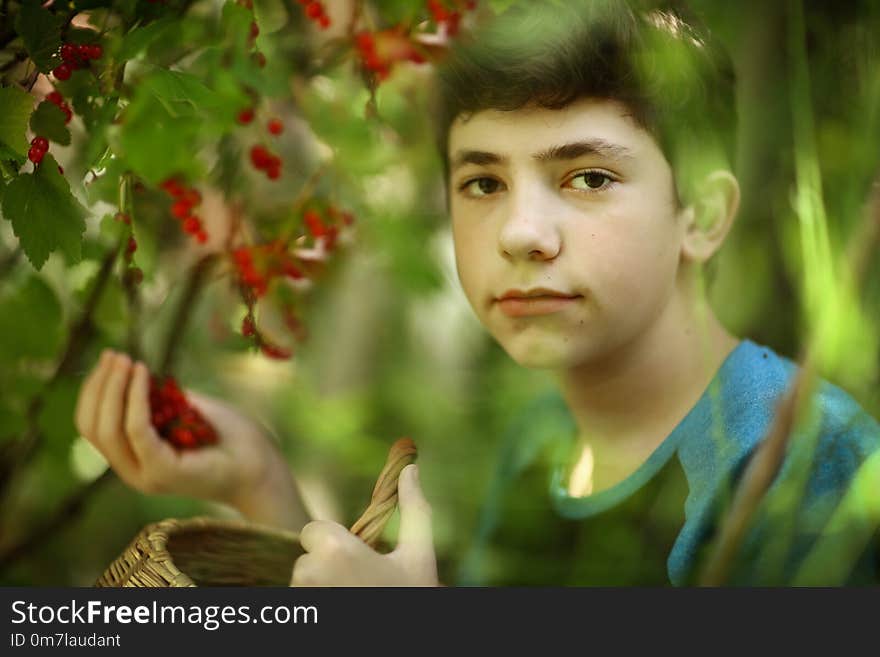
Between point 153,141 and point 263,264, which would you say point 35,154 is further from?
point 263,264

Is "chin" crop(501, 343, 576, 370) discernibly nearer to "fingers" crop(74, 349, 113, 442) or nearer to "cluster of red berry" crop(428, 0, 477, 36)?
"cluster of red berry" crop(428, 0, 477, 36)

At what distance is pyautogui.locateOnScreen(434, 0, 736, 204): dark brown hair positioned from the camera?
907 millimetres

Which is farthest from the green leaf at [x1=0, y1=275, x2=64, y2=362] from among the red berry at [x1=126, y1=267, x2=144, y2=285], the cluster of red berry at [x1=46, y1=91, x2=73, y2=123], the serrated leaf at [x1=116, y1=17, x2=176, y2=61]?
the serrated leaf at [x1=116, y1=17, x2=176, y2=61]

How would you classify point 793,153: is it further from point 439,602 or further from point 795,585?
point 439,602

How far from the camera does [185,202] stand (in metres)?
1.05

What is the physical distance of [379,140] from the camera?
1.15 meters

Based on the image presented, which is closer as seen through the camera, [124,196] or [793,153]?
[124,196]

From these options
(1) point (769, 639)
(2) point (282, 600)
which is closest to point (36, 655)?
(2) point (282, 600)

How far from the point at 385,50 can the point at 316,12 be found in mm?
87

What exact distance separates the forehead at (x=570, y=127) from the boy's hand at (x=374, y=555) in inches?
13.2

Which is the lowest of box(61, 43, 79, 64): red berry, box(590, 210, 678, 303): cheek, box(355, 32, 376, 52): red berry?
box(590, 210, 678, 303): cheek

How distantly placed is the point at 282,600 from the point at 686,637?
40cm

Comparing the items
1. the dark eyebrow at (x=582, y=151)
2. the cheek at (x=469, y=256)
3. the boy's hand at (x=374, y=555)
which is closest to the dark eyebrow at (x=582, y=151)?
the dark eyebrow at (x=582, y=151)

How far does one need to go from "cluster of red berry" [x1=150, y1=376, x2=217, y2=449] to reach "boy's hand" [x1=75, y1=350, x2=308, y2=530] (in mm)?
13
